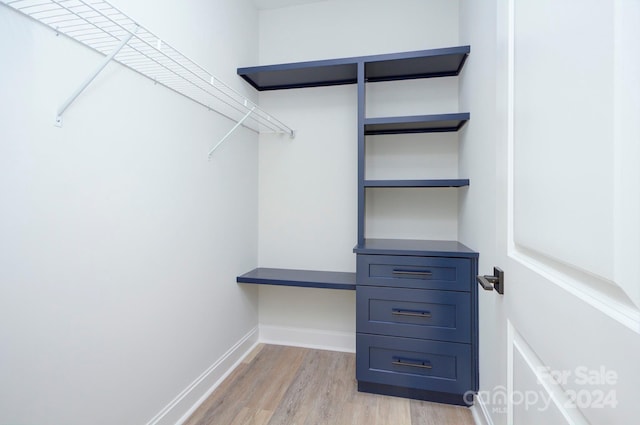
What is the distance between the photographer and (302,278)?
6.81ft

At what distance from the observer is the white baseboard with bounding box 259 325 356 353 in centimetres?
224

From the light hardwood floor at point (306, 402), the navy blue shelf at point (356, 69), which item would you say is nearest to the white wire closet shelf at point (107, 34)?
the navy blue shelf at point (356, 69)

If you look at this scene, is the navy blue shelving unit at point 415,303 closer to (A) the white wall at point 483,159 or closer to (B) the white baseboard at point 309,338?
(A) the white wall at point 483,159

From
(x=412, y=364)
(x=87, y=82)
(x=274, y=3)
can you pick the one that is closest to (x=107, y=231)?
(x=87, y=82)

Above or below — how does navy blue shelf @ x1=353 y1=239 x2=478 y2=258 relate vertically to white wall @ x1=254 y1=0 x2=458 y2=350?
below

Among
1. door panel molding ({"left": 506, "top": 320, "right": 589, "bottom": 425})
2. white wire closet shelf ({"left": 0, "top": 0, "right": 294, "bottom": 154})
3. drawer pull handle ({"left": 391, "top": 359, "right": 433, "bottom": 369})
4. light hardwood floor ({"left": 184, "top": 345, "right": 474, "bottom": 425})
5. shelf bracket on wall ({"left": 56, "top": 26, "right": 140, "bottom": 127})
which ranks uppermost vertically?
white wire closet shelf ({"left": 0, "top": 0, "right": 294, "bottom": 154})

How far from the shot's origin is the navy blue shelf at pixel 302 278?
6.38 ft

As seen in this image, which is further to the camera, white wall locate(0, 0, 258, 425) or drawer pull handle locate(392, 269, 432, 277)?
drawer pull handle locate(392, 269, 432, 277)

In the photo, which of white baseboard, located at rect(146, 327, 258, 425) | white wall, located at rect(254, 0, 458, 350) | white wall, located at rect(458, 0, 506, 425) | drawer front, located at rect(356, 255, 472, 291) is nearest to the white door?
white wall, located at rect(458, 0, 506, 425)

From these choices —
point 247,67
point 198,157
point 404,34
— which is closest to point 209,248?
point 198,157

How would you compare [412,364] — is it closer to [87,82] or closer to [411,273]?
[411,273]

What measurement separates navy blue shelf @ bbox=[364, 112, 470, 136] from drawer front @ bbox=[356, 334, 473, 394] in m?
1.27

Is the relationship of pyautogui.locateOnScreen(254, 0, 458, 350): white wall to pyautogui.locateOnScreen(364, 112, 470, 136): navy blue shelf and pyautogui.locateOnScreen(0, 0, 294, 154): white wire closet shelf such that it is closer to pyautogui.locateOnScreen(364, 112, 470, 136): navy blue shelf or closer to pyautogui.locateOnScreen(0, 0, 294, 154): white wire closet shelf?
pyautogui.locateOnScreen(364, 112, 470, 136): navy blue shelf

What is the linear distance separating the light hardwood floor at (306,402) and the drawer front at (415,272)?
67 cm
